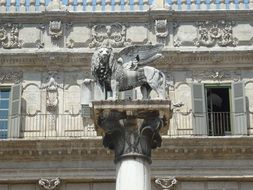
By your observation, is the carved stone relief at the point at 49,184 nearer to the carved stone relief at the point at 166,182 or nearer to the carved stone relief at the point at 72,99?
the carved stone relief at the point at 72,99

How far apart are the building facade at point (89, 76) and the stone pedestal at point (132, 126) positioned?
13.1 metres

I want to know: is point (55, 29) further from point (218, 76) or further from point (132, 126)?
point (132, 126)

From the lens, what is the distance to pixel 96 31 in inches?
1292

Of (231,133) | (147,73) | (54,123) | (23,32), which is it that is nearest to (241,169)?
(231,133)

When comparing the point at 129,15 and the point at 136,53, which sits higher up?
the point at 129,15

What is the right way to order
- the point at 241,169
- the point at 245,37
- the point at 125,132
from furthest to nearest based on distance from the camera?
1. the point at 245,37
2. the point at 241,169
3. the point at 125,132

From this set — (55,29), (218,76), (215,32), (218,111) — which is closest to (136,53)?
(218,111)

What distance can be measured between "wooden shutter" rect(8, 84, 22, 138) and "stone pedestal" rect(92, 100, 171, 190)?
46.6ft

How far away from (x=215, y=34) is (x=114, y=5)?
13.5 ft

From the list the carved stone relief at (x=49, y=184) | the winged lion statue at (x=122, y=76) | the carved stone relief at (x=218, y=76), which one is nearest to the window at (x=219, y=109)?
the carved stone relief at (x=218, y=76)

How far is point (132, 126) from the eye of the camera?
1728cm

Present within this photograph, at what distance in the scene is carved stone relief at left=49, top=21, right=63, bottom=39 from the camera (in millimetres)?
32688

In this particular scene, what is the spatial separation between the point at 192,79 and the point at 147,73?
565 inches

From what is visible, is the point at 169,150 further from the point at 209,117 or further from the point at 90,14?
the point at 90,14
